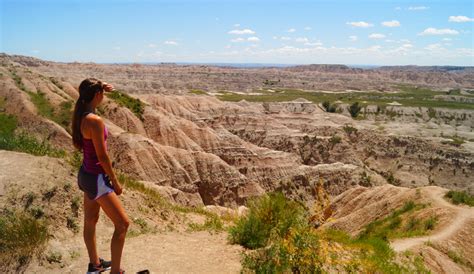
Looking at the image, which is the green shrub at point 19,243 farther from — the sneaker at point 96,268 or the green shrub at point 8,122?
the green shrub at point 8,122

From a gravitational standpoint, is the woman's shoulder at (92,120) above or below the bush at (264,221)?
above

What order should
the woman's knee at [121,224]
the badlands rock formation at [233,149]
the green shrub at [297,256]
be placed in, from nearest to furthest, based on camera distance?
→ the woman's knee at [121,224]
the green shrub at [297,256]
the badlands rock formation at [233,149]

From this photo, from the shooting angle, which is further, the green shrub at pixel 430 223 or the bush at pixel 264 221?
the green shrub at pixel 430 223

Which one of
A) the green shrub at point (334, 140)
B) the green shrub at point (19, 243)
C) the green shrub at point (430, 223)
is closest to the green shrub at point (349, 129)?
the green shrub at point (334, 140)

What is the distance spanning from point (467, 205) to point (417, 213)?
2.72m

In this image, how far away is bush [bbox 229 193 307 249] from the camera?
26.3 ft

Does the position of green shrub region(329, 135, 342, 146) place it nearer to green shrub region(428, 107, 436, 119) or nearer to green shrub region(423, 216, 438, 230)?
green shrub region(423, 216, 438, 230)

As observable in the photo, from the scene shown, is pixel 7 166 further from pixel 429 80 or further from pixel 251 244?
pixel 429 80

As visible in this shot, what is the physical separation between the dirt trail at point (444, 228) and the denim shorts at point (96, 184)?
384 inches

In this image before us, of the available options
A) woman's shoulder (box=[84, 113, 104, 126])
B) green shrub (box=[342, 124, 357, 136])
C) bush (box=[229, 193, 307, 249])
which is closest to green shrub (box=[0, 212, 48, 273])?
woman's shoulder (box=[84, 113, 104, 126])

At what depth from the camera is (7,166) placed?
9227 mm

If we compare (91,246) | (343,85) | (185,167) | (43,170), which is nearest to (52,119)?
(185,167)

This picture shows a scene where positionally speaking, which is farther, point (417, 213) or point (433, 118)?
point (433, 118)

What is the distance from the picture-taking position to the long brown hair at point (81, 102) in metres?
5.32
